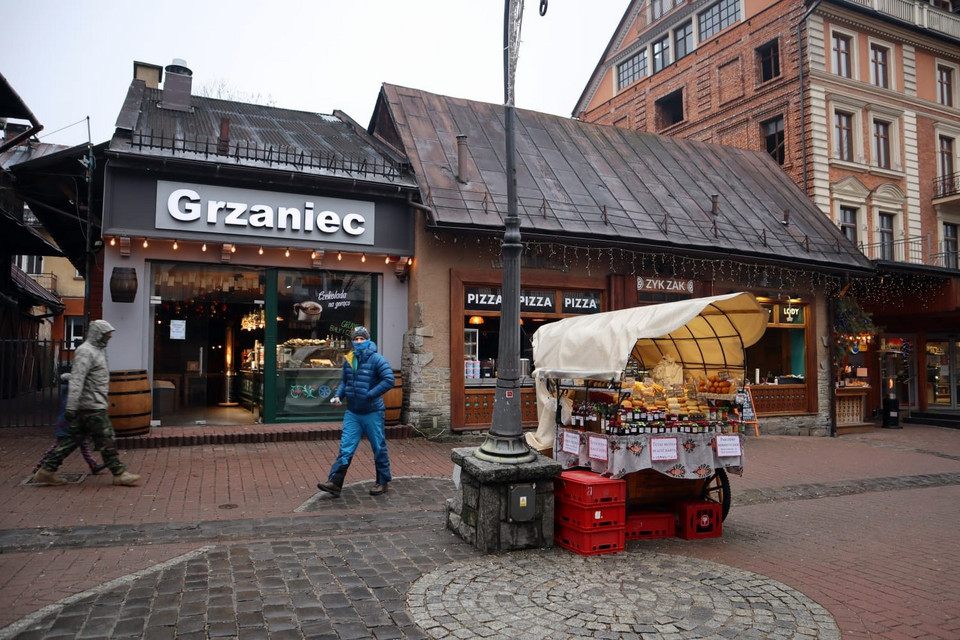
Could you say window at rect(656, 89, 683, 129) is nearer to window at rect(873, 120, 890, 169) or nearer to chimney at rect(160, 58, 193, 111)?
window at rect(873, 120, 890, 169)

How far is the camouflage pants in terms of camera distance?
754cm

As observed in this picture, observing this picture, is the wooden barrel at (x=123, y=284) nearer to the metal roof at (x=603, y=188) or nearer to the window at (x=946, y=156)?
the metal roof at (x=603, y=188)

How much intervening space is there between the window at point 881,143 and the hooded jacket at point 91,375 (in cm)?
2401

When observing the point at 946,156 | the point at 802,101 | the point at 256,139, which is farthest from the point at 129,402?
the point at 946,156

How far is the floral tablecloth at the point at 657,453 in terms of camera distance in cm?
599

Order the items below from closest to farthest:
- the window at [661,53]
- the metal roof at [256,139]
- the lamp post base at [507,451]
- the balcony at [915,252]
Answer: the lamp post base at [507,451] → the metal roof at [256,139] → the balcony at [915,252] → the window at [661,53]

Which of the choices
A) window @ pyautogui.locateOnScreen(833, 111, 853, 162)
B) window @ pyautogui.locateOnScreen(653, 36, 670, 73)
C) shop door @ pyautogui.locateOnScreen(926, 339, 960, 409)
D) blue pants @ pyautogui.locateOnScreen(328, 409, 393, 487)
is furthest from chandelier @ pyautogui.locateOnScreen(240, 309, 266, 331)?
window @ pyautogui.locateOnScreen(653, 36, 670, 73)

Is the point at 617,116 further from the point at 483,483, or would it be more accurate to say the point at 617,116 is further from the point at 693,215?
the point at 483,483

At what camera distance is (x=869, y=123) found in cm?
2250

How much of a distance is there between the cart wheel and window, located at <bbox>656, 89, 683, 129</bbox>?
24.3 m

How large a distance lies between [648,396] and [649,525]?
1.23 metres

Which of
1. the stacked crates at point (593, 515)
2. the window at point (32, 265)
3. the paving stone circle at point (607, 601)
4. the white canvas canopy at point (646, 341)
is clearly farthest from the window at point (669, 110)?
the window at point (32, 265)

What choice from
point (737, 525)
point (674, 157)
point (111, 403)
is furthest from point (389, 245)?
point (674, 157)

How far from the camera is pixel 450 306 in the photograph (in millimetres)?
12164
